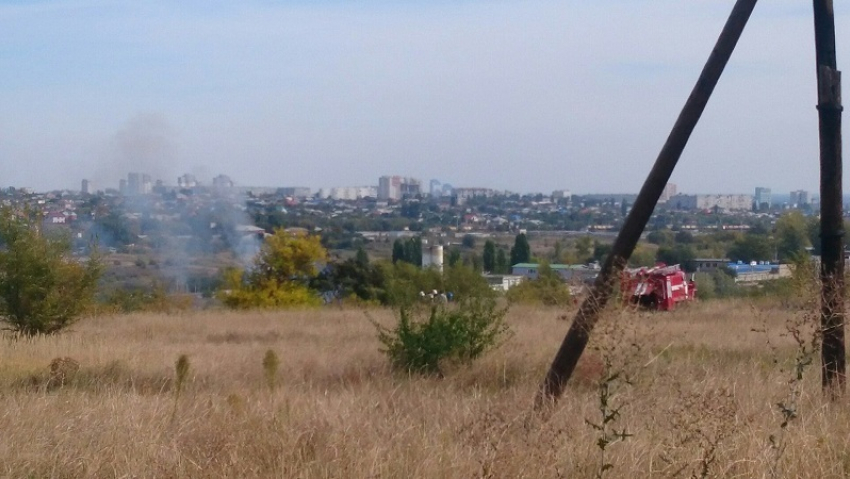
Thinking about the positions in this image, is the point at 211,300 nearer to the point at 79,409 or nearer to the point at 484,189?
the point at 79,409

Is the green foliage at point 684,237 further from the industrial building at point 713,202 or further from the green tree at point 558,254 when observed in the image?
the industrial building at point 713,202

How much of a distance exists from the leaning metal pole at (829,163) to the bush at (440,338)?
5224mm

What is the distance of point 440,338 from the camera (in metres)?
12.2

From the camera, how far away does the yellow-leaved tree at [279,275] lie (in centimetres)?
3375

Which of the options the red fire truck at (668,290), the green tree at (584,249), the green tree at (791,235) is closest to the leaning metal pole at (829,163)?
the red fire truck at (668,290)

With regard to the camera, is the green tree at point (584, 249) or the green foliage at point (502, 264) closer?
the green tree at point (584, 249)

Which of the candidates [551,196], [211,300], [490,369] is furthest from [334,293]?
[551,196]

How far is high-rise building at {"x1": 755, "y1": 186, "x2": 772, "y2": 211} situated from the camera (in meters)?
83.1

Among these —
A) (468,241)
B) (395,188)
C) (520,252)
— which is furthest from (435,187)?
(520,252)

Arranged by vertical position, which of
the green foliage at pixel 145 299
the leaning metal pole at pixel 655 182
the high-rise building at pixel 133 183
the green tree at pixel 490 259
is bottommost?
the green foliage at pixel 145 299

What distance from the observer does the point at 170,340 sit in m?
17.8

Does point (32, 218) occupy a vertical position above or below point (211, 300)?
above

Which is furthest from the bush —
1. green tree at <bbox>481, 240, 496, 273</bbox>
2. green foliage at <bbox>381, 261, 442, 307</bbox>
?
green tree at <bbox>481, 240, 496, 273</bbox>

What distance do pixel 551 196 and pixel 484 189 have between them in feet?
49.9
